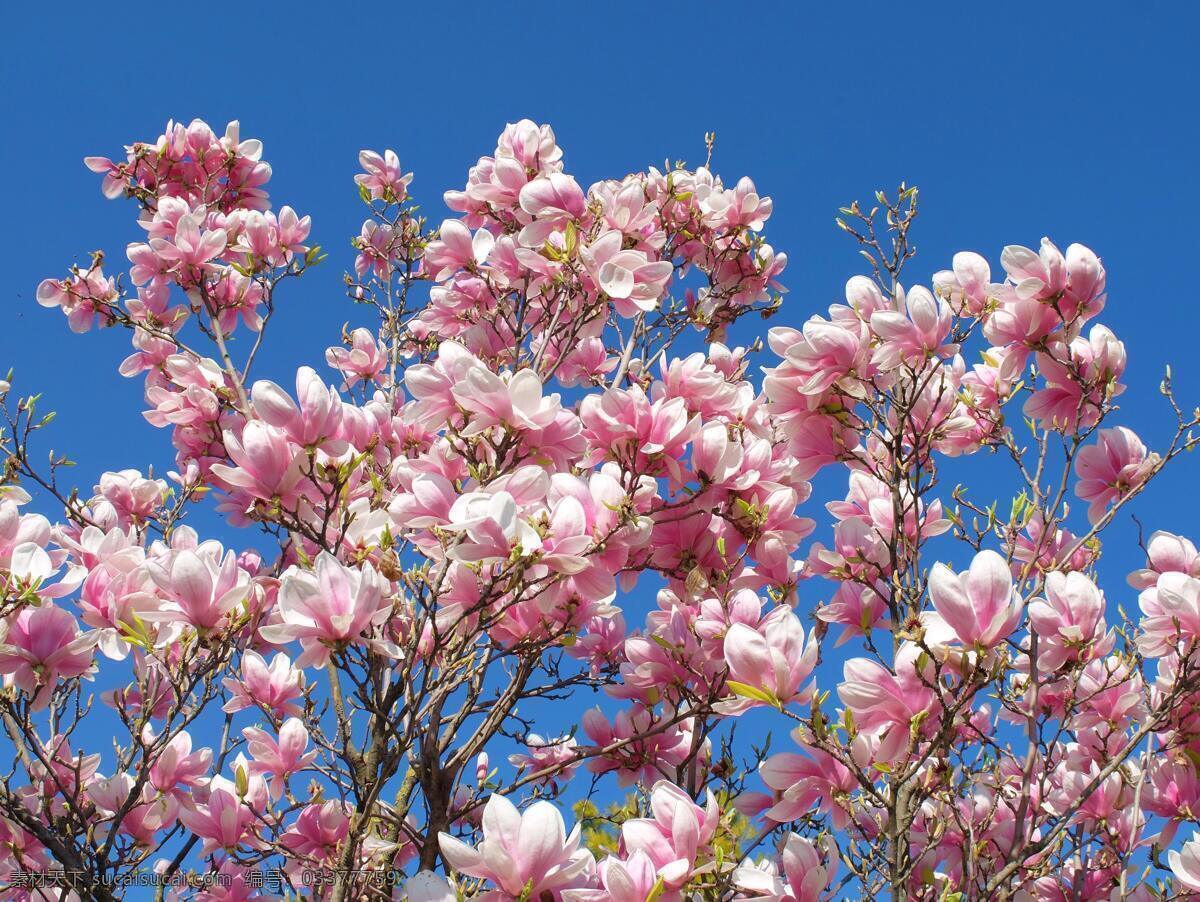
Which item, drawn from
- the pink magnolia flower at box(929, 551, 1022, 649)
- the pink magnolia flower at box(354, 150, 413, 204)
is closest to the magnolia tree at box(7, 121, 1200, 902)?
the pink magnolia flower at box(929, 551, 1022, 649)

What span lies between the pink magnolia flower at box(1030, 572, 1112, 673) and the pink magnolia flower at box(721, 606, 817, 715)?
0.53m

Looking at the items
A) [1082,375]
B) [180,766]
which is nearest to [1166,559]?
[1082,375]

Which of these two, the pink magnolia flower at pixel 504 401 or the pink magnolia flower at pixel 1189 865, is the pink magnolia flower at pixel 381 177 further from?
the pink magnolia flower at pixel 1189 865

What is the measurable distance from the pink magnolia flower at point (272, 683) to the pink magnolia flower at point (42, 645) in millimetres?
469

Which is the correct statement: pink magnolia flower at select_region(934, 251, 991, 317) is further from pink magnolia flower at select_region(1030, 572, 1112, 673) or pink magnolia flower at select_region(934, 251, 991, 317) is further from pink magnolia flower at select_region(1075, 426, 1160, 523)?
pink magnolia flower at select_region(1030, 572, 1112, 673)

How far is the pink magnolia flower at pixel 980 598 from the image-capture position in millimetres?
1767

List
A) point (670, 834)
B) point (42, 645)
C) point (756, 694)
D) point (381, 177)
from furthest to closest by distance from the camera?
point (381, 177), point (42, 645), point (756, 694), point (670, 834)

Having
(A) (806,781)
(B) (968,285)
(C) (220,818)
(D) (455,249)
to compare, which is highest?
(D) (455,249)

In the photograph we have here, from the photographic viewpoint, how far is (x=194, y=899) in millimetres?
2996

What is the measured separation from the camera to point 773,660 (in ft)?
6.07

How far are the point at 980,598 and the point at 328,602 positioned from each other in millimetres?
1218

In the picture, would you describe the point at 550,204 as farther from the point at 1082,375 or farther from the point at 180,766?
the point at 180,766

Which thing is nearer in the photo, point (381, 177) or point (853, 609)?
point (853, 609)

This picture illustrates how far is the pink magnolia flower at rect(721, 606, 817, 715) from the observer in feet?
6.06
